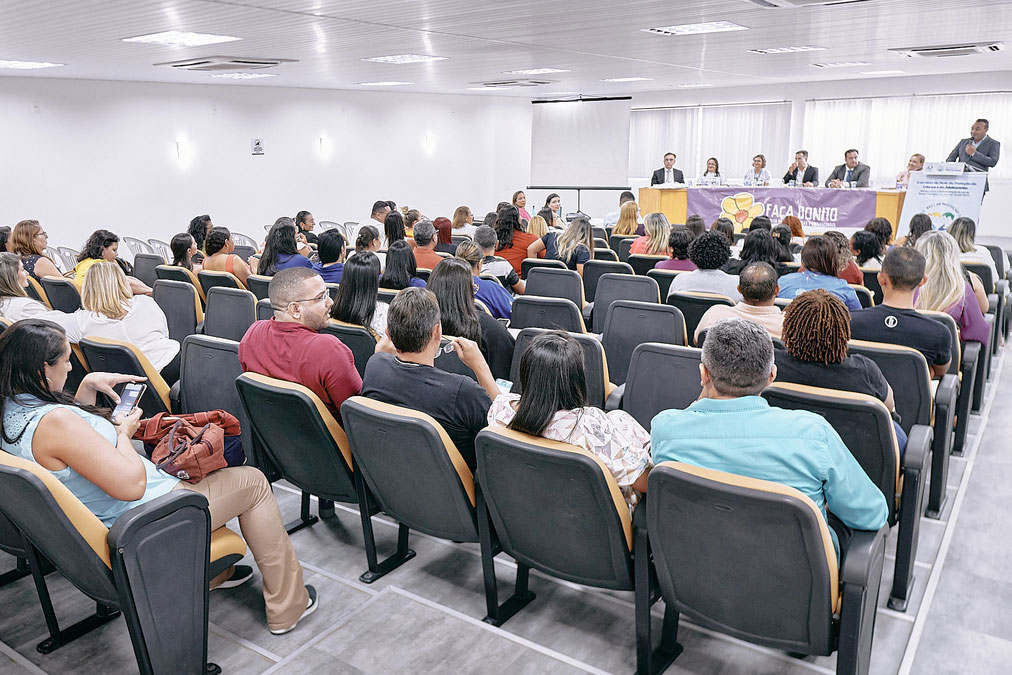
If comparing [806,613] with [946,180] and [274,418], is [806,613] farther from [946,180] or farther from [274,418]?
[946,180]

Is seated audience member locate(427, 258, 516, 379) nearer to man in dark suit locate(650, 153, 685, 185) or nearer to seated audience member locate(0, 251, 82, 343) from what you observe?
seated audience member locate(0, 251, 82, 343)

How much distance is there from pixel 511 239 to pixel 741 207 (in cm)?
655

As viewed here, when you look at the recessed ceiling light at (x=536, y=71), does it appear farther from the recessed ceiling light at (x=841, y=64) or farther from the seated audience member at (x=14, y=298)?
the seated audience member at (x=14, y=298)

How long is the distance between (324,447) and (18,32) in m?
5.76

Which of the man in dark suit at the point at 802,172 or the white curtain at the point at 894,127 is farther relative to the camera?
the white curtain at the point at 894,127

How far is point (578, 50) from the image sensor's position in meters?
8.65

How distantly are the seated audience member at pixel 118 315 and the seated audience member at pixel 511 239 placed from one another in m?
3.78

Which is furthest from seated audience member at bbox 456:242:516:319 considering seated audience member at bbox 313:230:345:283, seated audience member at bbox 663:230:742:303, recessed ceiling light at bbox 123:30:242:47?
recessed ceiling light at bbox 123:30:242:47

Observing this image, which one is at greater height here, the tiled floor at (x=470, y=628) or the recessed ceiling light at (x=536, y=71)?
the recessed ceiling light at (x=536, y=71)

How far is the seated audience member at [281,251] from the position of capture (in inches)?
248

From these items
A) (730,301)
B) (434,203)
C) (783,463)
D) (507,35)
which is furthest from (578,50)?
(434,203)

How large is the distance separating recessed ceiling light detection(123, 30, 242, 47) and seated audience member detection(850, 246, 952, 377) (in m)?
6.00

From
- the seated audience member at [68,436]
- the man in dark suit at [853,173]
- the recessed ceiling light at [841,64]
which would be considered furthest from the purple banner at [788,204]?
the seated audience member at [68,436]

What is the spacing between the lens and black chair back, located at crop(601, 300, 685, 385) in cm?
437
